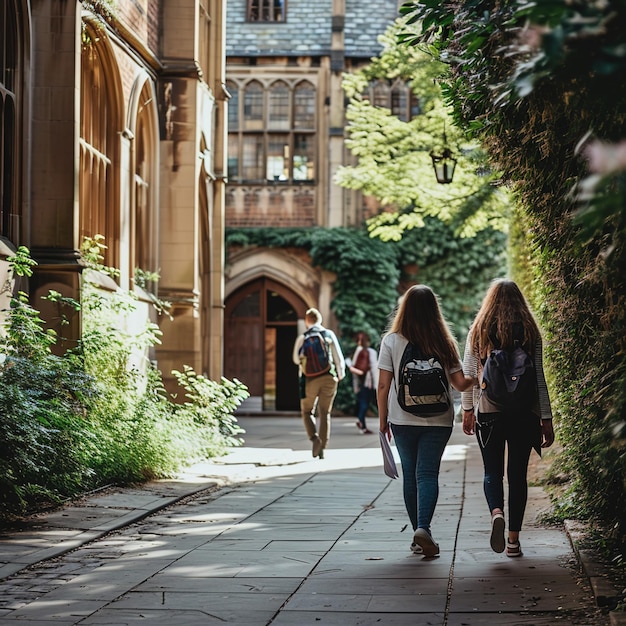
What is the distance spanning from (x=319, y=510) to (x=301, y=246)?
20.5 metres

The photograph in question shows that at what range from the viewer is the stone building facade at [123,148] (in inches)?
468

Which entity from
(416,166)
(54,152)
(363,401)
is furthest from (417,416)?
(416,166)

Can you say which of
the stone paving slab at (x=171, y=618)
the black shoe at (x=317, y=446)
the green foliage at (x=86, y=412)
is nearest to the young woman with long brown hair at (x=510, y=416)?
the stone paving slab at (x=171, y=618)

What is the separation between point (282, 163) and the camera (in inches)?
1208

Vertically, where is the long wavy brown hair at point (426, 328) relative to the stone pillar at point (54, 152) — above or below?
below

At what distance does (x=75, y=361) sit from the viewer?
36.5 ft

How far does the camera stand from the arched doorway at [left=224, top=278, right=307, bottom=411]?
30.7 meters

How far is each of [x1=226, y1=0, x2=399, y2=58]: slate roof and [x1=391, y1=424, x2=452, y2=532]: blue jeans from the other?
2414 centimetres

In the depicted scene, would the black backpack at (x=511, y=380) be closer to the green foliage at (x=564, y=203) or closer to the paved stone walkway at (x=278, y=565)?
the green foliage at (x=564, y=203)

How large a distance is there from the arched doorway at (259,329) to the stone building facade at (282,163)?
3cm


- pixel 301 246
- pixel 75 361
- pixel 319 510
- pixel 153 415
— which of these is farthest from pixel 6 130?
pixel 301 246

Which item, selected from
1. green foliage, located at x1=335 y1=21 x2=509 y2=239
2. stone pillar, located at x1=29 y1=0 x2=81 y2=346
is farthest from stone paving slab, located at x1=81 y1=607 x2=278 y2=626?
green foliage, located at x1=335 y1=21 x2=509 y2=239

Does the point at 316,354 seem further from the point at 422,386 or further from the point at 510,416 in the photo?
the point at 510,416

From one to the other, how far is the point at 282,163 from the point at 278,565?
79.4 ft
